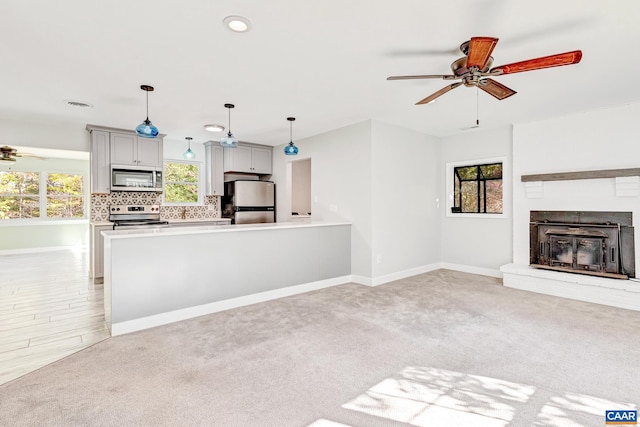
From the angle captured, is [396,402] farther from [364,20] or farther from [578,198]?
[578,198]

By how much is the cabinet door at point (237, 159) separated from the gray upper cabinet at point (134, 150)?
47.2 inches

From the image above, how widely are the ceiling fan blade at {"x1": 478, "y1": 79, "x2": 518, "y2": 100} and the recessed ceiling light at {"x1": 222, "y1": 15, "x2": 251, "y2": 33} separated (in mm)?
1892

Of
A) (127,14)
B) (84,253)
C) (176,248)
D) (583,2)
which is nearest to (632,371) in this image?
(583,2)

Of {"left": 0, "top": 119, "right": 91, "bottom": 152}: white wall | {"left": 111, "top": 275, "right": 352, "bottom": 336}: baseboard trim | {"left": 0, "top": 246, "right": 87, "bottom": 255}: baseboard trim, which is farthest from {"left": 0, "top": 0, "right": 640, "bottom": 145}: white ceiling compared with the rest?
{"left": 0, "top": 246, "right": 87, "bottom": 255}: baseboard trim

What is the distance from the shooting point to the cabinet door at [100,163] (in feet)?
17.0

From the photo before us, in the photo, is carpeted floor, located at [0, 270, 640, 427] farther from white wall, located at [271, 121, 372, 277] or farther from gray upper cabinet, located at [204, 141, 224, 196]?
gray upper cabinet, located at [204, 141, 224, 196]

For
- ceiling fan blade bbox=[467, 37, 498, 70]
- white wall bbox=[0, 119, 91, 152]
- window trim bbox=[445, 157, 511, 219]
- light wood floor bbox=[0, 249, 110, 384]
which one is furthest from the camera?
window trim bbox=[445, 157, 511, 219]

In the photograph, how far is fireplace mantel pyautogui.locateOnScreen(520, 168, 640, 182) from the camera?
3980mm

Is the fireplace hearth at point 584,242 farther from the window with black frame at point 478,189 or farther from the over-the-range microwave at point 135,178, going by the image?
the over-the-range microwave at point 135,178

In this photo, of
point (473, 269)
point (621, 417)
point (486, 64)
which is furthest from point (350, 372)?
point (473, 269)

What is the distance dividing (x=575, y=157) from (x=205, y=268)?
5.03m

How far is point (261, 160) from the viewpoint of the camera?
6.74m

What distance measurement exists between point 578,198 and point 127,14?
214 inches

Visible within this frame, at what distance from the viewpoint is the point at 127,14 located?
2176 millimetres
